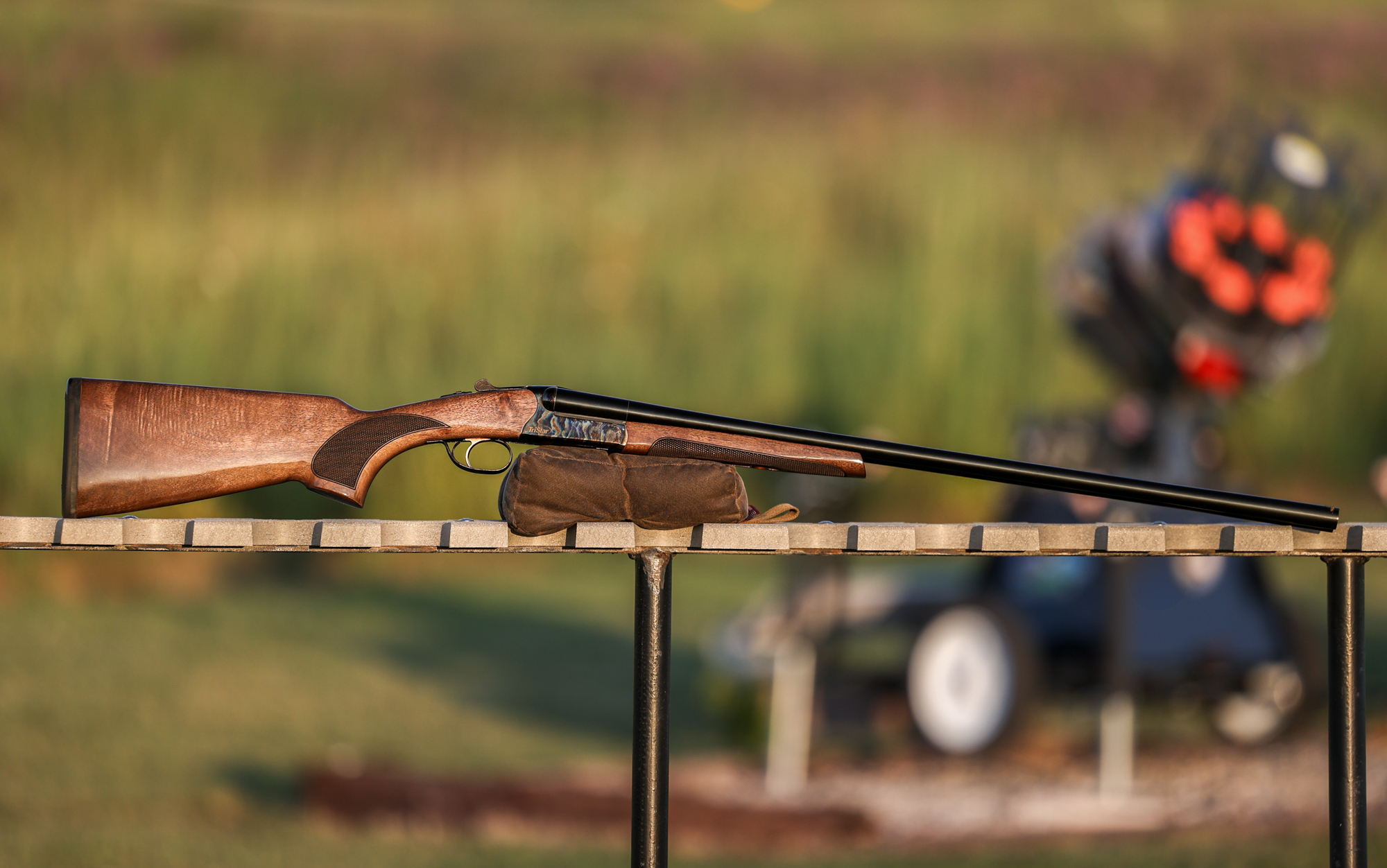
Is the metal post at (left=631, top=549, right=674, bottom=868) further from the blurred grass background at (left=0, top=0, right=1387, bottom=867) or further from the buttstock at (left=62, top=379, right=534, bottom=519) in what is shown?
the blurred grass background at (left=0, top=0, right=1387, bottom=867)

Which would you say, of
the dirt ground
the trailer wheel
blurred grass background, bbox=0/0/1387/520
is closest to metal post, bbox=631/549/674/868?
the dirt ground

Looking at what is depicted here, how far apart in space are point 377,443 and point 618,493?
1.56ft

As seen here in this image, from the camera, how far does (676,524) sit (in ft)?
8.00

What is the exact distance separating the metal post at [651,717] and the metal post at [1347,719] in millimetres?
1207

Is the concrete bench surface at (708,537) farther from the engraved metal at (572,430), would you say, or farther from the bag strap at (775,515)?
the engraved metal at (572,430)

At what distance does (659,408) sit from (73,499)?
1029 mm

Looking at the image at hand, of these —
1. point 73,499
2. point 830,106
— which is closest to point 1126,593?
point 73,499

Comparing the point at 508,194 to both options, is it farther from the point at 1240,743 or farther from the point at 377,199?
A: the point at 1240,743

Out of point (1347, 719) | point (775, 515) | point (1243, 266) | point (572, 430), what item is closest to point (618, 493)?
point (572, 430)

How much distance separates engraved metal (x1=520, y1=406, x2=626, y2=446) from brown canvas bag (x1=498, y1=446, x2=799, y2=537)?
0.07 metres

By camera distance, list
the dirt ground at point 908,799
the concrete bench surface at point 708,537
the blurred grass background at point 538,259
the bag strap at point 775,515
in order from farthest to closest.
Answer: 1. the blurred grass background at point 538,259
2. the dirt ground at point 908,799
3. the bag strap at point 775,515
4. the concrete bench surface at point 708,537

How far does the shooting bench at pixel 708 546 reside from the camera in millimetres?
2371

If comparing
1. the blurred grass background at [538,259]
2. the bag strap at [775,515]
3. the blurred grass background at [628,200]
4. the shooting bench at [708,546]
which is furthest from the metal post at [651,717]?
the blurred grass background at [628,200]

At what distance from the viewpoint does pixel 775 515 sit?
2.52 metres
